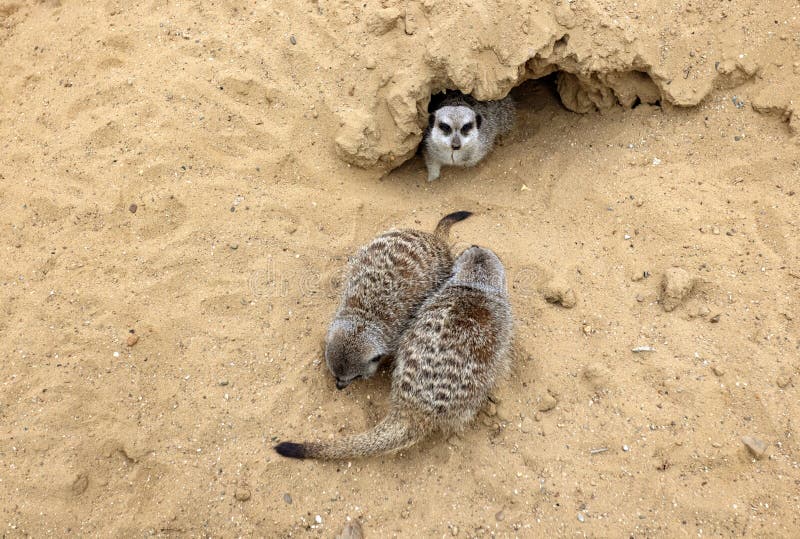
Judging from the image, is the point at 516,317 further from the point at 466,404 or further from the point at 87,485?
the point at 87,485

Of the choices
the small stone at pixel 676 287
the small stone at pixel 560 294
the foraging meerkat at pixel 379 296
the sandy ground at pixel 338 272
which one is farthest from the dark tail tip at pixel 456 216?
the small stone at pixel 676 287

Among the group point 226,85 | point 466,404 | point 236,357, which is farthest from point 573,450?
point 226,85

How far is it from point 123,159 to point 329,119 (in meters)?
1.17

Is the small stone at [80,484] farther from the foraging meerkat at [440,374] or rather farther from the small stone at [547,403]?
the small stone at [547,403]

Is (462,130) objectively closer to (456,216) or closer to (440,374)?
(456,216)

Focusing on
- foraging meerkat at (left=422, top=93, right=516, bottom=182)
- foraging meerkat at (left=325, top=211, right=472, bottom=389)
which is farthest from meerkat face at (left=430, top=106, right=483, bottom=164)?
foraging meerkat at (left=325, top=211, right=472, bottom=389)

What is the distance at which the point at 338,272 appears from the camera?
2.80 m

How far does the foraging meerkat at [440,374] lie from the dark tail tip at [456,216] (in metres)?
0.75

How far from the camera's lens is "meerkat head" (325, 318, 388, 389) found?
2.28 m

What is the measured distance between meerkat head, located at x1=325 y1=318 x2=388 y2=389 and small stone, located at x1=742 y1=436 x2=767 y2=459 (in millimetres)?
1526

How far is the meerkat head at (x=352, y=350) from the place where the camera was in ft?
7.49

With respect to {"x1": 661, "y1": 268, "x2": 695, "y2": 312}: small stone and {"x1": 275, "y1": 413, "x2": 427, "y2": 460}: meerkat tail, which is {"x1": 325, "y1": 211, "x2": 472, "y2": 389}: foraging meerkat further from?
{"x1": 661, "y1": 268, "x2": 695, "y2": 312}: small stone

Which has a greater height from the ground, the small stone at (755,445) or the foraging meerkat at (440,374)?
the foraging meerkat at (440,374)

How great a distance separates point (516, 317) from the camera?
2.60m
